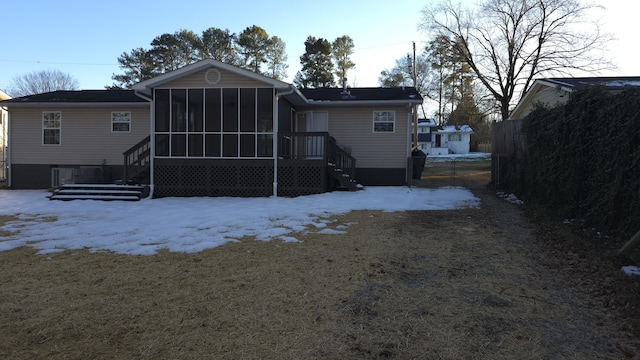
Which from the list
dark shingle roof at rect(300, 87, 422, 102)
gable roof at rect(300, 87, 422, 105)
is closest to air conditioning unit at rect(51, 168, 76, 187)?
gable roof at rect(300, 87, 422, 105)

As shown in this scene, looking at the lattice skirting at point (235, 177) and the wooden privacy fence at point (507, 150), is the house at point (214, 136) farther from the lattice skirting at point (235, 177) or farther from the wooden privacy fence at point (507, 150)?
the wooden privacy fence at point (507, 150)

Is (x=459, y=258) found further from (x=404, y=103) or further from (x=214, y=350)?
(x=404, y=103)

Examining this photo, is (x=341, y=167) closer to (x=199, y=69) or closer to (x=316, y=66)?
(x=199, y=69)

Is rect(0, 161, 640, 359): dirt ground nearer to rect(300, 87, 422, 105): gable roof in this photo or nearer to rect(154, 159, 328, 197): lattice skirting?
rect(154, 159, 328, 197): lattice skirting

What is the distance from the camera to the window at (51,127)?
15445mm

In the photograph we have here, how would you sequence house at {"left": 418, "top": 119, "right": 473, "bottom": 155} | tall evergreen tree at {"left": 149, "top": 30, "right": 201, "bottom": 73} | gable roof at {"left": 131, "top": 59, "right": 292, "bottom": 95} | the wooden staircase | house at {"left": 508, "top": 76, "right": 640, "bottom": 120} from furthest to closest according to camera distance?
1. house at {"left": 418, "top": 119, "right": 473, "bottom": 155}
2. tall evergreen tree at {"left": 149, "top": 30, "right": 201, "bottom": 73}
3. house at {"left": 508, "top": 76, "right": 640, "bottom": 120}
4. the wooden staircase
5. gable roof at {"left": 131, "top": 59, "right": 292, "bottom": 95}

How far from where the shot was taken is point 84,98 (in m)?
15.6

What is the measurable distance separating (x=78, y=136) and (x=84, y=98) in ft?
4.95

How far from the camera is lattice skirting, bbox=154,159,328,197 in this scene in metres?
12.7

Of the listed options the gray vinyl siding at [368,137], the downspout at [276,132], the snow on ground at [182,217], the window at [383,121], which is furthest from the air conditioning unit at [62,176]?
the window at [383,121]

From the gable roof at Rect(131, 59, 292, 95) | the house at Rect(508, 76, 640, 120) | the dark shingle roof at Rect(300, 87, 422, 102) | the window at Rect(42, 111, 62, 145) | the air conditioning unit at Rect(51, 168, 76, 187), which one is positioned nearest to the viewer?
the gable roof at Rect(131, 59, 292, 95)

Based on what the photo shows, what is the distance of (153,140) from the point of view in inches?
499

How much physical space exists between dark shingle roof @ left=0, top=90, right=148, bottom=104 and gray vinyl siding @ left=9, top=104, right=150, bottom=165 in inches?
11.7

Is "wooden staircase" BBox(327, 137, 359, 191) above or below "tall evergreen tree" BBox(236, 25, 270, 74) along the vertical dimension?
below
